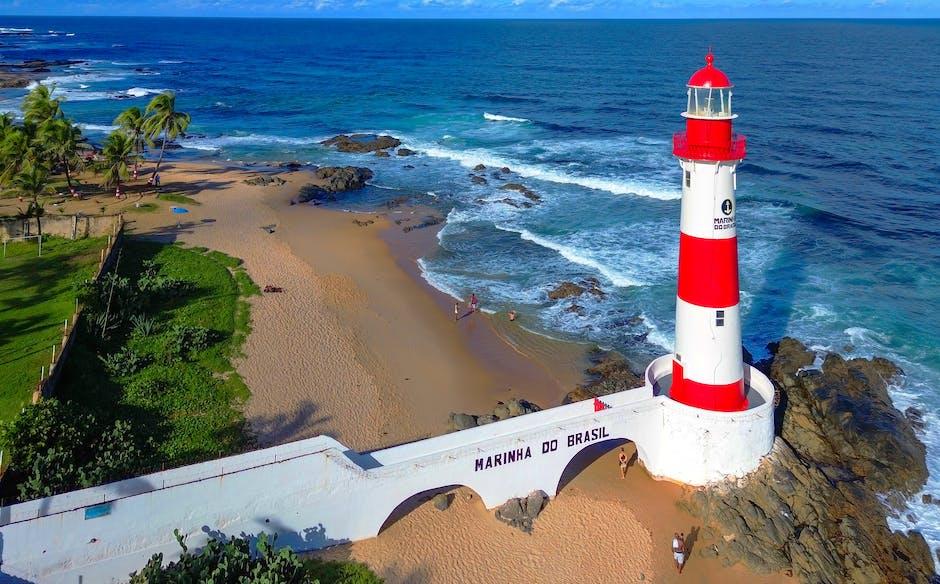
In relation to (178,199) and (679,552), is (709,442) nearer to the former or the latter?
(679,552)

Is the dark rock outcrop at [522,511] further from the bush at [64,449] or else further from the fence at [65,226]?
the fence at [65,226]

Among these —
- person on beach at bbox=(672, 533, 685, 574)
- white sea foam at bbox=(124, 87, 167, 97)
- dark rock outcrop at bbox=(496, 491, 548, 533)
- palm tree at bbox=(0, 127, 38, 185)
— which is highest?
white sea foam at bbox=(124, 87, 167, 97)

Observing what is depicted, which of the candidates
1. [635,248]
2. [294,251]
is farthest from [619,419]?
[294,251]

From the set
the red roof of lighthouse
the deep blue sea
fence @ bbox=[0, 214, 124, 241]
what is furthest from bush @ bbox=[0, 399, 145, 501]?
fence @ bbox=[0, 214, 124, 241]

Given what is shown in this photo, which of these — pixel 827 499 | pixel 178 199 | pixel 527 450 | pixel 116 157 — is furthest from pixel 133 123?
pixel 827 499

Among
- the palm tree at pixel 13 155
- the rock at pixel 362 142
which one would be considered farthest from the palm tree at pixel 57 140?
the rock at pixel 362 142

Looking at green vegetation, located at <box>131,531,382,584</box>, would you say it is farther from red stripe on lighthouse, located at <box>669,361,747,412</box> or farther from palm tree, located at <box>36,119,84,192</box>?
palm tree, located at <box>36,119,84,192</box>
